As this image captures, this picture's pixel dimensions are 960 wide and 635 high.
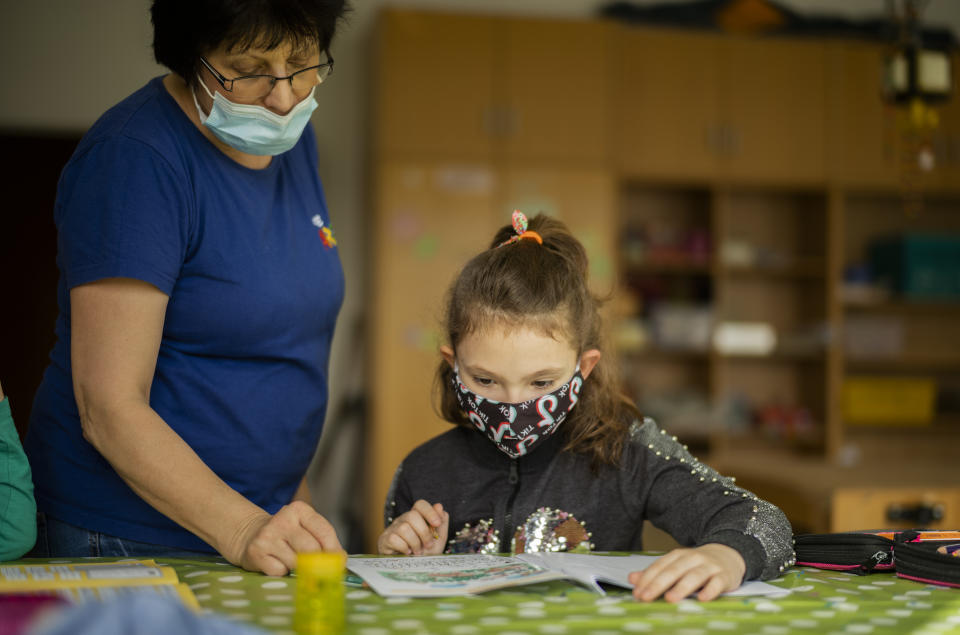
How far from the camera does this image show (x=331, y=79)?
4.77m

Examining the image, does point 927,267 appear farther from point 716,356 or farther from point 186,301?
point 186,301

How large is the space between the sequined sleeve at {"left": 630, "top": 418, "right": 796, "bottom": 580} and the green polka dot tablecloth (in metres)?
0.07

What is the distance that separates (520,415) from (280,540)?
0.42 metres

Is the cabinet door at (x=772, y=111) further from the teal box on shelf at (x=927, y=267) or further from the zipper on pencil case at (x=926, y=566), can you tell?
the zipper on pencil case at (x=926, y=566)

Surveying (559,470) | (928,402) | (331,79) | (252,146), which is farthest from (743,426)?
(252,146)

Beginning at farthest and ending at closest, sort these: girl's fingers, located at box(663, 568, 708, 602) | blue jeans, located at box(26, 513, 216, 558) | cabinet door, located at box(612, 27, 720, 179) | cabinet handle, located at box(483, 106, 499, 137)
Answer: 1. cabinet door, located at box(612, 27, 720, 179)
2. cabinet handle, located at box(483, 106, 499, 137)
3. blue jeans, located at box(26, 513, 216, 558)
4. girl's fingers, located at box(663, 568, 708, 602)

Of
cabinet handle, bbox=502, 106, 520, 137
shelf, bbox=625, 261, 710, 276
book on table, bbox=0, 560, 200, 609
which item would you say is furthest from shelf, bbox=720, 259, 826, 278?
book on table, bbox=0, 560, 200, 609

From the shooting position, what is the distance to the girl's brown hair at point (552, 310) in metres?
1.45

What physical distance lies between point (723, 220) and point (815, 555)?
12.1 feet

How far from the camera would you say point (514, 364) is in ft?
4.57

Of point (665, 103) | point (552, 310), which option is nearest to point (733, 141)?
point (665, 103)

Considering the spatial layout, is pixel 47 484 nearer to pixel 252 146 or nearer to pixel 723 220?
pixel 252 146

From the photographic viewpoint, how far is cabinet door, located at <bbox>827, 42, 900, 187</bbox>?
4875mm

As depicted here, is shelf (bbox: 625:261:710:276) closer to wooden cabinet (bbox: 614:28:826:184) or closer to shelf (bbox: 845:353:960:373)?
wooden cabinet (bbox: 614:28:826:184)
